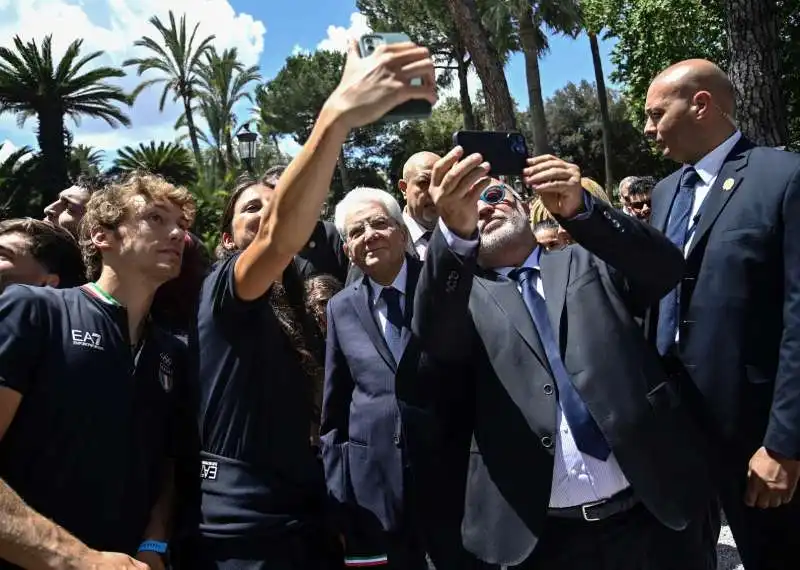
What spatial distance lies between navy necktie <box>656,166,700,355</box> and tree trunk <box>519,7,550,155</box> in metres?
16.9

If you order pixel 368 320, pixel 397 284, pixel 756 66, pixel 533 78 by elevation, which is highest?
pixel 533 78

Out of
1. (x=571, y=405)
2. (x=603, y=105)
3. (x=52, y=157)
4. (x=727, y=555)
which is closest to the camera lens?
(x=571, y=405)

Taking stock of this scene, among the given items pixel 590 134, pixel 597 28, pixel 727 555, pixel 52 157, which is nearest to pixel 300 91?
pixel 52 157

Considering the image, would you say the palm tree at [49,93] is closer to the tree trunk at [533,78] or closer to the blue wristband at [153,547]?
the tree trunk at [533,78]

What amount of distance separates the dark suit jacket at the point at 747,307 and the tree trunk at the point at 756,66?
5.12 m

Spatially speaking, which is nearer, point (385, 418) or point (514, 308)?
point (514, 308)

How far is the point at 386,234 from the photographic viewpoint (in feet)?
9.62

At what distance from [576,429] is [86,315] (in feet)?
4.98

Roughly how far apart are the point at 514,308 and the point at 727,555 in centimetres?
292

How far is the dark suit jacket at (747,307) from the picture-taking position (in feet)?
7.93

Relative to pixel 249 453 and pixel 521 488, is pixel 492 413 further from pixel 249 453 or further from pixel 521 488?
pixel 249 453

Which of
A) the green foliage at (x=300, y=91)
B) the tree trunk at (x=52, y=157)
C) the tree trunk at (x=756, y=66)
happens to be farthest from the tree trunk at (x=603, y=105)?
the tree trunk at (x=52, y=157)

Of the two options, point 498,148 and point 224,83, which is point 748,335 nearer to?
point 498,148

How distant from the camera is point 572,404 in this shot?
2270 mm
